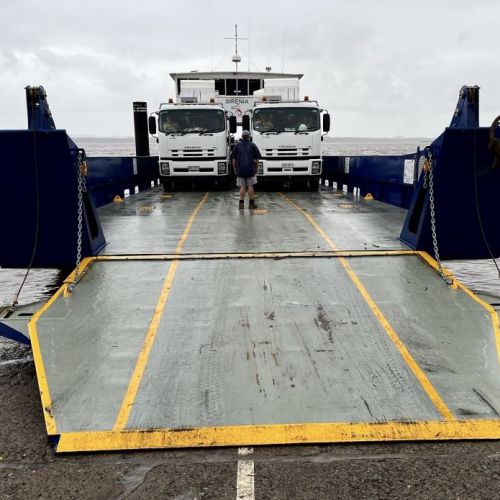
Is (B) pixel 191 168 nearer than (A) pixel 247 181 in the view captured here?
No

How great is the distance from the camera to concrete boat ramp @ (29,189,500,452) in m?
3.96

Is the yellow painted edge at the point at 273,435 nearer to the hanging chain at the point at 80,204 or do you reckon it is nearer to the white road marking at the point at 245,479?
the white road marking at the point at 245,479

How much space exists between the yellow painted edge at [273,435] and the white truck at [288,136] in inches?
519

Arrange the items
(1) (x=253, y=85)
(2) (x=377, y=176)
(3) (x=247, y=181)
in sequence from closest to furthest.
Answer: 1. (3) (x=247, y=181)
2. (2) (x=377, y=176)
3. (1) (x=253, y=85)

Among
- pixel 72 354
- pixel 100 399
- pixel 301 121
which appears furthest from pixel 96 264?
pixel 301 121

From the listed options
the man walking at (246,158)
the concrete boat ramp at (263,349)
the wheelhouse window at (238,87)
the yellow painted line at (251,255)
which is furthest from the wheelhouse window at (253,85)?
the yellow painted line at (251,255)

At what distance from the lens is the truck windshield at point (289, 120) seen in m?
16.3

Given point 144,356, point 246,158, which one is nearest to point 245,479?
point 144,356

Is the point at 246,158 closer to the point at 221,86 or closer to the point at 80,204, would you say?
the point at 80,204

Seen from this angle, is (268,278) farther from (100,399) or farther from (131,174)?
(131,174)

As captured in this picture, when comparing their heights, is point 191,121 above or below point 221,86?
below

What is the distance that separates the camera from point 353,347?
4969mm

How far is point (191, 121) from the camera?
16766 millimetres

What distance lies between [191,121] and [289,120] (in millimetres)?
3189
